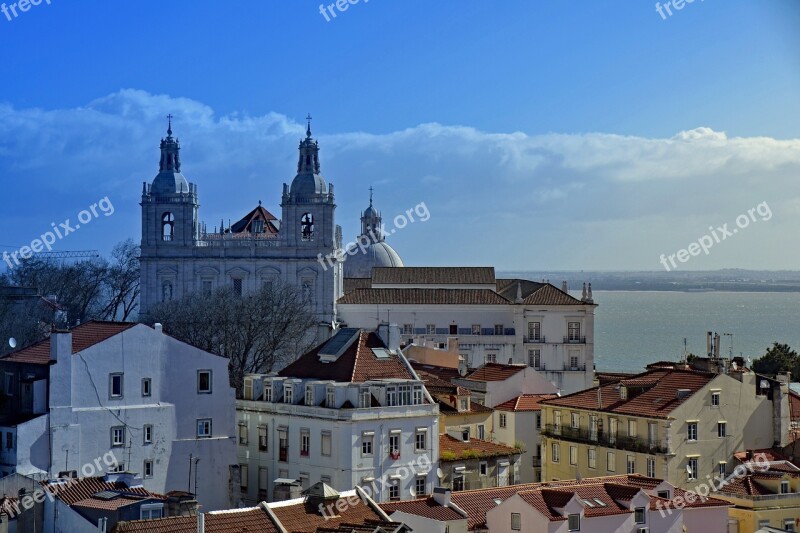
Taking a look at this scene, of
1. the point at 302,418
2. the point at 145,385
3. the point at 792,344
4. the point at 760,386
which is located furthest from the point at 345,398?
the point at 792,344

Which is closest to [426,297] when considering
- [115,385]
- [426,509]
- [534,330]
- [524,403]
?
[534,330]

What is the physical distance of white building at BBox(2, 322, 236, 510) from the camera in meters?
41.3

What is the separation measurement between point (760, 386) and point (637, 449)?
4867 millimetres

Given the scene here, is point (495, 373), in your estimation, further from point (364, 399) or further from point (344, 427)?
point (344, 427)

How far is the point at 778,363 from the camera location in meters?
89.6

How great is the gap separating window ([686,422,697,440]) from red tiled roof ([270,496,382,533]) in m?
15.1

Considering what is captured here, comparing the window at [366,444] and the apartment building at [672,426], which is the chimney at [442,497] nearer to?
the window at [366,444]

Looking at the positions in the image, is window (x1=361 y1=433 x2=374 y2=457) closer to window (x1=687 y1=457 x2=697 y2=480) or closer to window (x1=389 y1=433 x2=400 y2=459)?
window (x1=389 y1=433 x2=400 y2=459)

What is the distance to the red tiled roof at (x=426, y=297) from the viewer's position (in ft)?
302

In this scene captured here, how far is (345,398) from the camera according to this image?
4356cm

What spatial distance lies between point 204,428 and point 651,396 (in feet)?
45.5

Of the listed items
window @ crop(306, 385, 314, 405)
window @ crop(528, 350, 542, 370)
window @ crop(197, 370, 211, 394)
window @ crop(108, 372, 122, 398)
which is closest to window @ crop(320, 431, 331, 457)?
window @ crop(306, 385, 314, 405)

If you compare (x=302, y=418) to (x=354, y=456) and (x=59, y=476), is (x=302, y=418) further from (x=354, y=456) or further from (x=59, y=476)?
(x=59, y=476)

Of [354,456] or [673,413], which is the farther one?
[673,413]
